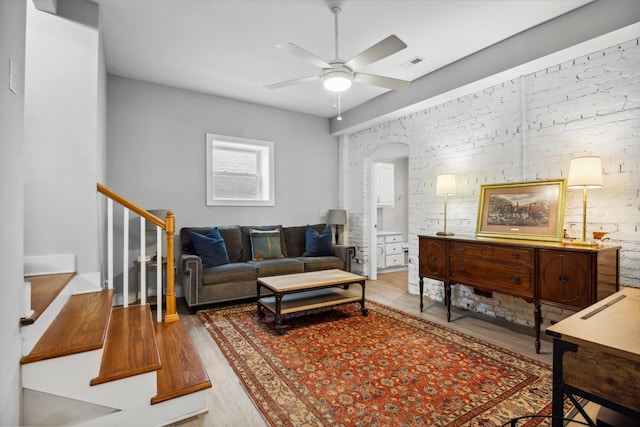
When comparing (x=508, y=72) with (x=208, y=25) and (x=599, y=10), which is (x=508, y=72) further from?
(x=208, y=25)

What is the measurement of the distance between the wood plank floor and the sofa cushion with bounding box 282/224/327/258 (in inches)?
49.2

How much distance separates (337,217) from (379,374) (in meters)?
3.44

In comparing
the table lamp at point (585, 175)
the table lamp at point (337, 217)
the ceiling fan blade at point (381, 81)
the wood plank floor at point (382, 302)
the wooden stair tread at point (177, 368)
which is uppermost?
the ceiling fan blade at point (381, 81)

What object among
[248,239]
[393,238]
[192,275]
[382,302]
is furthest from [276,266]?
[393,238]

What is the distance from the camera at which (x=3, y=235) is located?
1.26m

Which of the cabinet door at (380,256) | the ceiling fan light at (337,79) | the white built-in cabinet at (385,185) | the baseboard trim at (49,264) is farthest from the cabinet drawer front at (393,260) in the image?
the baseboard trim at (49,264)

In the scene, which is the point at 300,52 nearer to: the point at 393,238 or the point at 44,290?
the point at 44,290

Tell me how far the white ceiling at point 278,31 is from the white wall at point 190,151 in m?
0.43

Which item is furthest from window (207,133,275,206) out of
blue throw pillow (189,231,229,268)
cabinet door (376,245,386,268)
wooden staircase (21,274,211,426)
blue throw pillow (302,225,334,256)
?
wooden staircase (21,274,211,426)

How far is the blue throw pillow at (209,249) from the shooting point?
3953 mm

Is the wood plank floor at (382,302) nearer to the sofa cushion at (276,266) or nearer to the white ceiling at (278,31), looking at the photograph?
the sofa cushion at (276,266)

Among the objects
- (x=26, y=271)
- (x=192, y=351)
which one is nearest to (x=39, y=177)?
(x=26, y=271)

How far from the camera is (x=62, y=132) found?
2396 millimetres

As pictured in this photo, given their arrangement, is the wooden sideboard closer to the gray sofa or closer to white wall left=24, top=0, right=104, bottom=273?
the gray sofa
